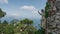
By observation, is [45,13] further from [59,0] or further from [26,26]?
[26,26]

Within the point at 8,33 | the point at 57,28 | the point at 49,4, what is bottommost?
the point at 8,33

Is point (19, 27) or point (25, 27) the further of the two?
point (25, 27)

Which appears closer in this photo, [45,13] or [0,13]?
[45,13]

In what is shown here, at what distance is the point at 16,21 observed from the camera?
112ft

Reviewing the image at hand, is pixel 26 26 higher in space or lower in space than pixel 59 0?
lower

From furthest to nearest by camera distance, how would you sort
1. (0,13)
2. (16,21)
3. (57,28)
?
(0,13)
(16,21)
(57,28)

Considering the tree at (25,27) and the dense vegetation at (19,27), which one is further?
the tree at (25,27)

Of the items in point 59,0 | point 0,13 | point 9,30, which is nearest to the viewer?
point 59,0

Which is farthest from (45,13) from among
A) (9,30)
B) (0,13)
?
(0,13)

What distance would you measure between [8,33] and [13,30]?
86 centimetres

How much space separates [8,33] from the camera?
30312 millimetres

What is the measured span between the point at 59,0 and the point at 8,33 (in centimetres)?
1392

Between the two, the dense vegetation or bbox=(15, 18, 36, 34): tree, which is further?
bbox=(15, 18, 36, 34): tree

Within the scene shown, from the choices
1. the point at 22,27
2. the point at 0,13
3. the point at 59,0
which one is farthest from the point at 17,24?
the point at 59,0
